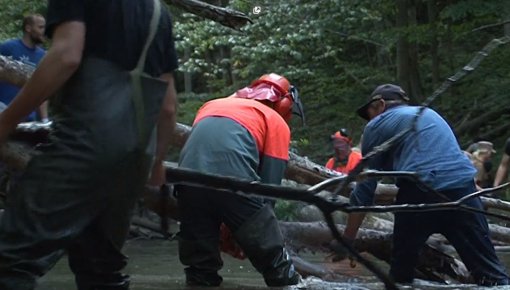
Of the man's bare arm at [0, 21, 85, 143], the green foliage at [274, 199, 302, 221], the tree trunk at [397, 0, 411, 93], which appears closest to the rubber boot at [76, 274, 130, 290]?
the man's bare arm at [0, 21, 85, 143]

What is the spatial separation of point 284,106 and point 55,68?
152 inches

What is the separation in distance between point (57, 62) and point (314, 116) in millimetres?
21281

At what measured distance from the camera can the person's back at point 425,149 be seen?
25.4 ft

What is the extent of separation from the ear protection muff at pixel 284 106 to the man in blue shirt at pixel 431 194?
572 millimetres

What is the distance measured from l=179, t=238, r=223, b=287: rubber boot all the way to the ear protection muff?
1069mm

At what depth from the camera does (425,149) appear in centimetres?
785

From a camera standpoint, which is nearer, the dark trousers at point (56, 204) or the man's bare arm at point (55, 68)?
the man's bare arm at point (55, 68)

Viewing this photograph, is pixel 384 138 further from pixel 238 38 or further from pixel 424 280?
pixel 238 38

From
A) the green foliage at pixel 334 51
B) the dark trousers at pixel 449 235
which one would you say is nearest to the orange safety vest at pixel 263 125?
the dark trousers at pixel 449 235

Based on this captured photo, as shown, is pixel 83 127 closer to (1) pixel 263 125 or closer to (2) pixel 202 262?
(1) pixel 263 125

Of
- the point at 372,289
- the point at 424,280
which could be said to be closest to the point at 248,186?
the point at 372,289

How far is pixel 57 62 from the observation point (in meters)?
4.17

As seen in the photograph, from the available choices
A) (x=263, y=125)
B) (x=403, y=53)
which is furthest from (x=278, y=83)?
(x=403, y=53)

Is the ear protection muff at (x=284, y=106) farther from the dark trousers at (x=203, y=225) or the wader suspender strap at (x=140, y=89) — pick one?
the wader suspender strap at (x=140, y=89)
